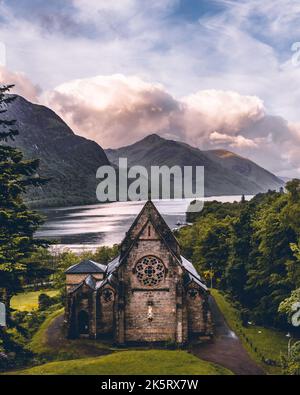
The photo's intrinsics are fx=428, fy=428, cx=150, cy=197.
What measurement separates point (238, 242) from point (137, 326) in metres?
20.1

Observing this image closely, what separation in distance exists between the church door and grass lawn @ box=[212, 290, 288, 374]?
15139mm

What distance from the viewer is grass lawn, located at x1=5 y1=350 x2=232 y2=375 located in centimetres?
2386

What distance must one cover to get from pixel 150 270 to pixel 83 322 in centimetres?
883

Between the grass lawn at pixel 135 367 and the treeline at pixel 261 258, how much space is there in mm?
13809

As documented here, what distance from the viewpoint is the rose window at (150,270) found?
4009 cm

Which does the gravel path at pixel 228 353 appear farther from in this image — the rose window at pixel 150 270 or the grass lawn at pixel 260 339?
the rose window at pixel 150 270

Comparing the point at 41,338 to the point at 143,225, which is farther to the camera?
the point at 41,338

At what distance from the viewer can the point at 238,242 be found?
54.6 meters

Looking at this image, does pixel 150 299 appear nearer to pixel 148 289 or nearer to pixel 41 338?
pixel 148 289

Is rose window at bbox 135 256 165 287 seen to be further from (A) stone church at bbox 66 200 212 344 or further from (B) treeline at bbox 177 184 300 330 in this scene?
(B) treeline at bbox 177 184 300 330

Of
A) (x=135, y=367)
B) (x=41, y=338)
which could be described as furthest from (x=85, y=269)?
(x=135, y=367)

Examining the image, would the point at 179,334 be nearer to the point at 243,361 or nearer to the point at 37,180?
the point at 243,361

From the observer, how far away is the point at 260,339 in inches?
1649
